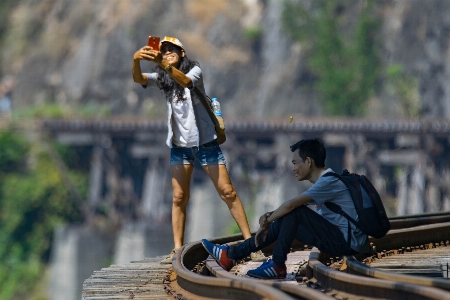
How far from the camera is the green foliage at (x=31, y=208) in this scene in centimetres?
4688

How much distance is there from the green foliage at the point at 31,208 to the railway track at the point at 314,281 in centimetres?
3909

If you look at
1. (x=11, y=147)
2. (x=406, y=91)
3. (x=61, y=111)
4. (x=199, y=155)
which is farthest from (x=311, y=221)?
(x=61, y=111)

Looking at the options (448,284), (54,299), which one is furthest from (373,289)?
(54,299)

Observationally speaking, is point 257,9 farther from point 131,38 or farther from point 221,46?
point 131,38

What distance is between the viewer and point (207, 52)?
50.2 metres

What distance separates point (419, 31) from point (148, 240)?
1504cm

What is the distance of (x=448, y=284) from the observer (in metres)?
5.02

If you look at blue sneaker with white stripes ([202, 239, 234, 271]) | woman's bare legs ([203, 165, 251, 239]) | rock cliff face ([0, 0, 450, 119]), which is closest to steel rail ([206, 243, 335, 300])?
blue sneaker with white stripes ([202, 239, 234, 271])

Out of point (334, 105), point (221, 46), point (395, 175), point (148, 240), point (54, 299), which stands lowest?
point (54, 299)

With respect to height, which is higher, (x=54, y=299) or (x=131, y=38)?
(x=131, y=38)

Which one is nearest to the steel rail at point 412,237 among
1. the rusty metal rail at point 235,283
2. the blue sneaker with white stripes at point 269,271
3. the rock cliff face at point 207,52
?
the rusty metal rail at point 235,283

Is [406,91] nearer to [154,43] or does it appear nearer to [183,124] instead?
[183,124]

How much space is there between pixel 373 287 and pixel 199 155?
99.7 inches

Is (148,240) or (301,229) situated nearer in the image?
(301,229)
